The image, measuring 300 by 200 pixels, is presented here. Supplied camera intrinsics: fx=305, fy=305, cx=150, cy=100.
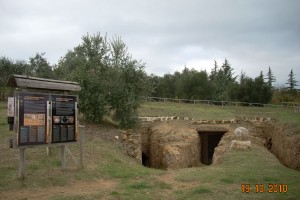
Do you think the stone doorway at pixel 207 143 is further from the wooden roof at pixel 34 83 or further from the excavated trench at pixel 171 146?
the wooden roof at pixel 34 83

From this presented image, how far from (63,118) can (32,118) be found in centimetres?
112

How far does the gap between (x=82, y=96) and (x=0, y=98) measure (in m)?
17.1

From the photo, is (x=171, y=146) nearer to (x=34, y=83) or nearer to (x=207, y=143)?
(x=207, y=143)

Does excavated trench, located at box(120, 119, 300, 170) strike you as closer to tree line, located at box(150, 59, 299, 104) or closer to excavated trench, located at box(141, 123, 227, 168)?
excavated trench, located at box(141, 123, 227, 168)

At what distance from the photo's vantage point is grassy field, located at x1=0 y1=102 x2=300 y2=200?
8086 millimetres

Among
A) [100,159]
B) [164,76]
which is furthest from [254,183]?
[164,76]

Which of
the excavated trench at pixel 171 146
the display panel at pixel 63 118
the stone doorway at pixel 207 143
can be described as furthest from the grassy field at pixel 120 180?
the stone doorway at pixel 207 143

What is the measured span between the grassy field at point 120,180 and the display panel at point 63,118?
1217 mm

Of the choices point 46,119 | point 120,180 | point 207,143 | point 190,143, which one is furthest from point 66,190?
point 207,143

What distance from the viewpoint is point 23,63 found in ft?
111

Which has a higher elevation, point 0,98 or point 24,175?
point 0,98

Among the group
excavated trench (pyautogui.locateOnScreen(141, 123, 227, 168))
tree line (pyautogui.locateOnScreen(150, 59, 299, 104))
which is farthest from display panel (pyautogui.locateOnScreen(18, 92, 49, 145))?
tree line (pyautogui.locateOnScreen(150, 59, 299, 104))

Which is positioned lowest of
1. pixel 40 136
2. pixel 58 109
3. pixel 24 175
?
pixel 24 175

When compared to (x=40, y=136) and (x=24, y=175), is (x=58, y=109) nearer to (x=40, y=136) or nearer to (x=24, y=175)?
(x=40, y=136)
